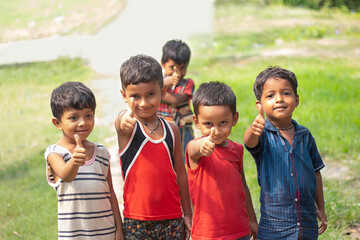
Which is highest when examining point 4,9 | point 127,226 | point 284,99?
point 4,9

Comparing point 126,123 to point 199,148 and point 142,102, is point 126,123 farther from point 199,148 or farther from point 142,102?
point 199,148

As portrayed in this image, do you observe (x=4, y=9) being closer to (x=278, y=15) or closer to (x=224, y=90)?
(x=278, y=15)

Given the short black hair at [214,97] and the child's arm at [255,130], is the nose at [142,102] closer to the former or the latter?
the short black hair at [214,97]

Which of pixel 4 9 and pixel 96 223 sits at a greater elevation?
Result: pixel 4 9

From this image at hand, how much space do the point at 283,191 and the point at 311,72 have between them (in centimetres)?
642

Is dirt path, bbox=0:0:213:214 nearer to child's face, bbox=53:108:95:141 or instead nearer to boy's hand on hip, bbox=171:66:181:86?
boy's hand on hip, bbox=171:66:181:86

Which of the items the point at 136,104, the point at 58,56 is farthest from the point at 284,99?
the point at 58,56

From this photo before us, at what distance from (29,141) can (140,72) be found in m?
4.27

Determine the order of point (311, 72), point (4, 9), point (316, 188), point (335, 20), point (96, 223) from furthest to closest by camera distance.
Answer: point (335, 20)
point (4, 9)
point (311, 72)
point (316, 188)
point (96, 223)

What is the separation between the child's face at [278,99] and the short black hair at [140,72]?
2.11 ft

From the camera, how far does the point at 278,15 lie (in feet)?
57.9

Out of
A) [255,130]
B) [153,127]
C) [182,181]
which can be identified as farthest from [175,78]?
[255,130]

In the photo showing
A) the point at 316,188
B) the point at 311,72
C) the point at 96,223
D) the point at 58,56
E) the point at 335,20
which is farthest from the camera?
the point at 335,20

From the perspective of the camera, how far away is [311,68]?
363 inches
